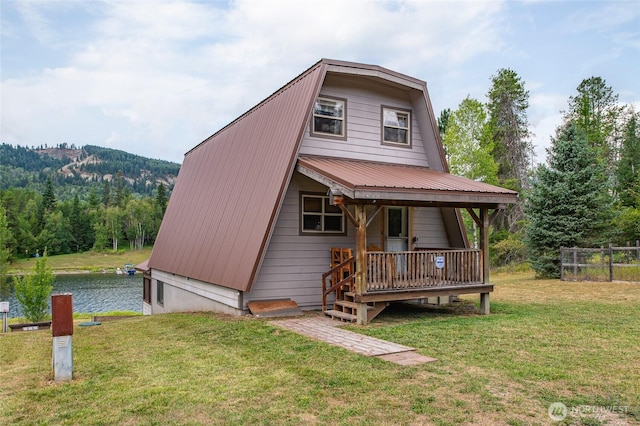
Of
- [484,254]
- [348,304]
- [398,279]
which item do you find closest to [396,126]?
[484,254]

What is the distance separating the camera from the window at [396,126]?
11.8m

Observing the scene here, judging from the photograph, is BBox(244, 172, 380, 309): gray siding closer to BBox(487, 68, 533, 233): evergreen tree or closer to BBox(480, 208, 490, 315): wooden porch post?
BBox(480, 208, 490, 315): wooden porch post

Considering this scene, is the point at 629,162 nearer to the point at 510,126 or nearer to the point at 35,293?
the point at 510,126

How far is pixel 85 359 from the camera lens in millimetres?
6398

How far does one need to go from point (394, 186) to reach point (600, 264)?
38.9 ft

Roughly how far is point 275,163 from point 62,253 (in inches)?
3044

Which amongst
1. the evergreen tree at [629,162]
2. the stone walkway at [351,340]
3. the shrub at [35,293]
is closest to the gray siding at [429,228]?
the stone walkway at [351,340]

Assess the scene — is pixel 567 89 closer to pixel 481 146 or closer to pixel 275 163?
pixel 481 146

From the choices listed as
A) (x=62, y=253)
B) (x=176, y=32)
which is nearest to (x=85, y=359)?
(x=176, y=32)

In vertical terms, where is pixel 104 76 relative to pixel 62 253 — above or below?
above

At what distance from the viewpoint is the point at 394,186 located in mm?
8391

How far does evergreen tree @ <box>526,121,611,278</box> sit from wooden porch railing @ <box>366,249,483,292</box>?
35.0 ft

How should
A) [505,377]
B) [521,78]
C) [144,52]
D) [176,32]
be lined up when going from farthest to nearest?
[521,78] → [144,52] → [176,32] → [505,377]

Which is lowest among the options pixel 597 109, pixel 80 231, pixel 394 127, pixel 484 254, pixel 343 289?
pixel 343 289
